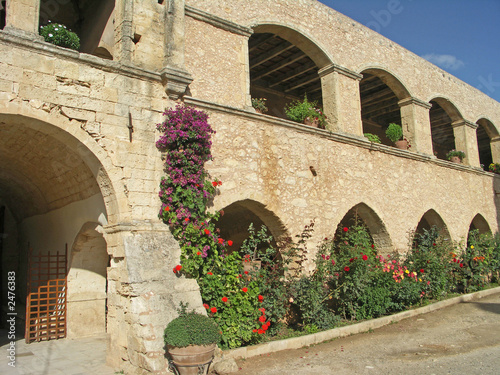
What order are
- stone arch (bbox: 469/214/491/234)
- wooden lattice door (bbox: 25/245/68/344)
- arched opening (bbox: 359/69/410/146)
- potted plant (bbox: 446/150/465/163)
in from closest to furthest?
wooden lattice door (bbox: 25/245/68/344) < arched opening (bbox: 359/69/410/146) < potted plant (bbox: 446/150/465/163) < stone arch (bbox: 469/214/491/234)

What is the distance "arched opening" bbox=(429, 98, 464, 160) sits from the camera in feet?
40.1

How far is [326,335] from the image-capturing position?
238 inches

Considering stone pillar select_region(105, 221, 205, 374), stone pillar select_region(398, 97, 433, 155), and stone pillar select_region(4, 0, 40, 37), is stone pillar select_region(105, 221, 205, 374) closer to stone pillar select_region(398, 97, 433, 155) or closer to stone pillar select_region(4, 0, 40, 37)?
stone pillar select_region(4, 0, 40, 37)

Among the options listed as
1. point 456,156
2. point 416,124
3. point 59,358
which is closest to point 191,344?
point 59,358

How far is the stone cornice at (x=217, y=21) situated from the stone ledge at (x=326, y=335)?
487 cm

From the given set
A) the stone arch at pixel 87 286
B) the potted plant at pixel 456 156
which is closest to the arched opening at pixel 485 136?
the potted plant at pixel 456 156

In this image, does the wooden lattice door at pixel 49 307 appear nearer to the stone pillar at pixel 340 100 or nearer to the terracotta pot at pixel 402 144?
the stone pillar at pixel 340 100

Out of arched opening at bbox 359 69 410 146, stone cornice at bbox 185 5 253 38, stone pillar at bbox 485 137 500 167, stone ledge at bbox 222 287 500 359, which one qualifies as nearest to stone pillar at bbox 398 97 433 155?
arched opening at bbox 359 69 410 146

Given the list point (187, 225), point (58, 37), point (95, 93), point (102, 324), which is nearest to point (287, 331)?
point (187, 225)

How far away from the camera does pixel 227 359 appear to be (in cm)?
462

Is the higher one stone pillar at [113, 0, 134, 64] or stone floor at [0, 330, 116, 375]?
stone pillar at [113, 0, 134, 64]

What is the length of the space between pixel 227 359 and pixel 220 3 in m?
5.42

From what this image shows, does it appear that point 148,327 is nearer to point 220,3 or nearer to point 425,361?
point 425,361

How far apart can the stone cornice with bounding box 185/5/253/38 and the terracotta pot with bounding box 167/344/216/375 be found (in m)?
4.85
